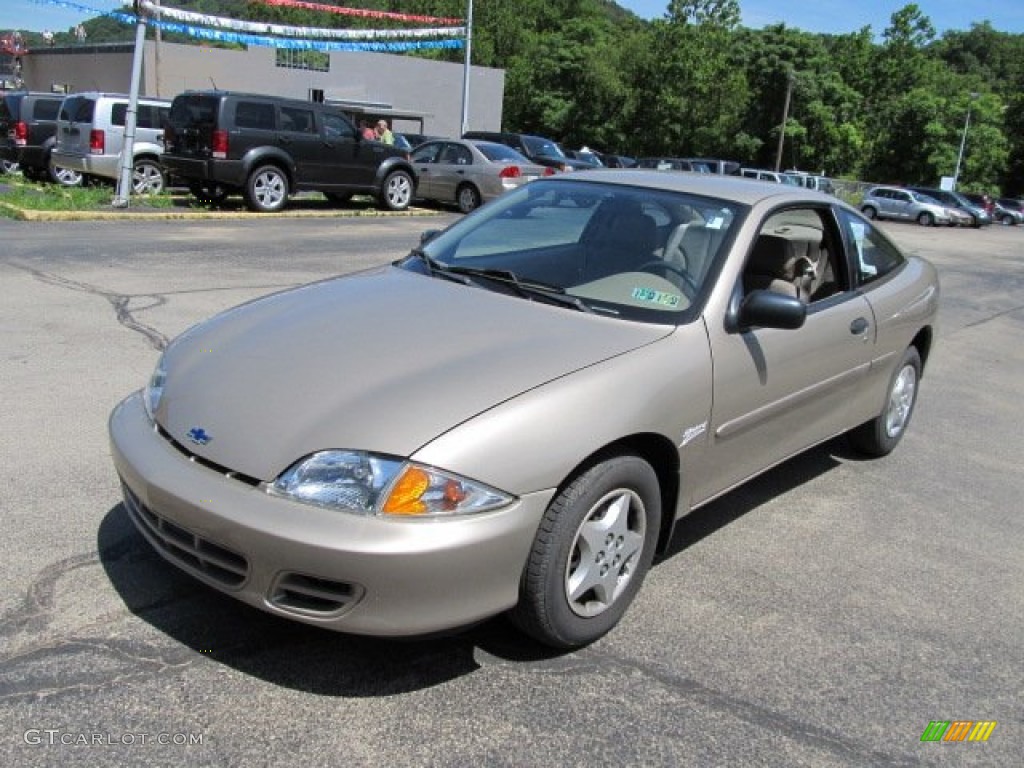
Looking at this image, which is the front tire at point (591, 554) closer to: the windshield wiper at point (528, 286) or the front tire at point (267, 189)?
the windshield wiper at point (528, 286)

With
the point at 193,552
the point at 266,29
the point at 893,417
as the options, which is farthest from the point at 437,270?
the point at 266,29

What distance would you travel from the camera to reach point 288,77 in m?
43.2

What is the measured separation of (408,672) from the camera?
285cm

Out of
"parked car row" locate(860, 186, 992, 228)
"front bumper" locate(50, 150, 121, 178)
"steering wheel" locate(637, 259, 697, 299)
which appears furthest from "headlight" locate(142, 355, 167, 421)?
"parked car row" locate(860, 186, 992, 228)

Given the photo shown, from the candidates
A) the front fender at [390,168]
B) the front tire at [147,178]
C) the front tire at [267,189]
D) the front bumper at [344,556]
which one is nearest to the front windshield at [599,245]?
the front bumper at [344,556]

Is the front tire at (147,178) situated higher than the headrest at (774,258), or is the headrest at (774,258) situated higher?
the headrest at (774,258)

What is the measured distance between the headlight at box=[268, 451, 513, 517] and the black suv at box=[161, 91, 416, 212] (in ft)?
43.4

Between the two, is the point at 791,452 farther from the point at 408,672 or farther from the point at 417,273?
the point at 408,672

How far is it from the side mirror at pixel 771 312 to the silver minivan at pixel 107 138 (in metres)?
14.5

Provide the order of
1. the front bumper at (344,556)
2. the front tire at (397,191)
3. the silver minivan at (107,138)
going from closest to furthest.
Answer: the front bumper at (344,556) → the silver minivan at (107,138) → the front tire at (397,191)

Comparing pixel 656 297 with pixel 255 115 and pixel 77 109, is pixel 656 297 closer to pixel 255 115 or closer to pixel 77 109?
pixel 255 115

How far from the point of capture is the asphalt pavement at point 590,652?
2539 mm

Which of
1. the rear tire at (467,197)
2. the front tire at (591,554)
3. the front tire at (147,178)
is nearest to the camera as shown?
the front tire at (591,554)

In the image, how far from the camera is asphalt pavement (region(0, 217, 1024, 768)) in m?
2.54
